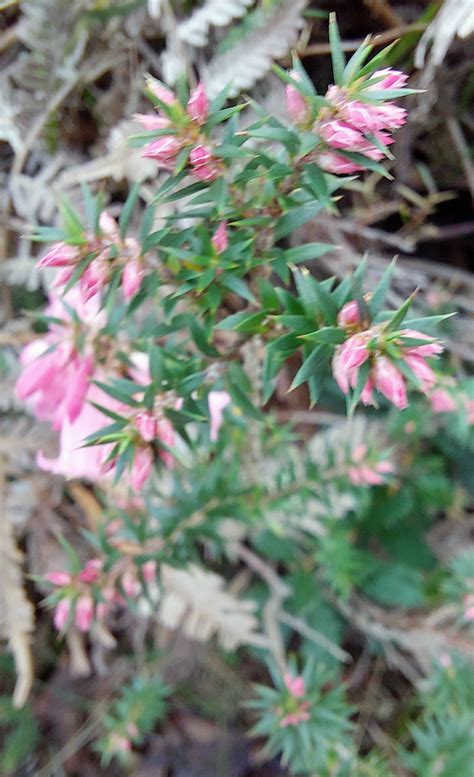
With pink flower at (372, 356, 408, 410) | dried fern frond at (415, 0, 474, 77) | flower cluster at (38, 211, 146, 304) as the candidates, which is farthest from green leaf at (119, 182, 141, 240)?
dried fern frond at (415, 0, 474, 77)

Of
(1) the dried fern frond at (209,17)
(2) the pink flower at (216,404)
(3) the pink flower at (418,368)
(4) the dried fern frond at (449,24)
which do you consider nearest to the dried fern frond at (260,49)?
(1) the dried fern frond at (209,17)

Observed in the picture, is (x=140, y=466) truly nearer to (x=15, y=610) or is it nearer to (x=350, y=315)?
(x=350, y=315)

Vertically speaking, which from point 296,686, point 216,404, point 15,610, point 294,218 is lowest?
point 296,686

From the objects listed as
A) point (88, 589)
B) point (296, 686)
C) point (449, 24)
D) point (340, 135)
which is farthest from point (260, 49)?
point (296, 686)

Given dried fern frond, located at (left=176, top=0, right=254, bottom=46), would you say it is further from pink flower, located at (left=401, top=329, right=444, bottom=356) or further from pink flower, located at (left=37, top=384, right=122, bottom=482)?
pink flower, located at (left=401, top=329, right=444, bottom=356)

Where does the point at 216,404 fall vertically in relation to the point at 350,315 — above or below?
below

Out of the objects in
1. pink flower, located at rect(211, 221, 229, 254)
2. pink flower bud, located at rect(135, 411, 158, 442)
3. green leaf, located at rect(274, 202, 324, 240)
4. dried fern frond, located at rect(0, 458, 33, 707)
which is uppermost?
pink flower, located at rect(211, 221, 229, 254)

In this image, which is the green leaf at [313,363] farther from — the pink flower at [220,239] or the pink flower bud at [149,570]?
the pink flower bud at [149,570]
